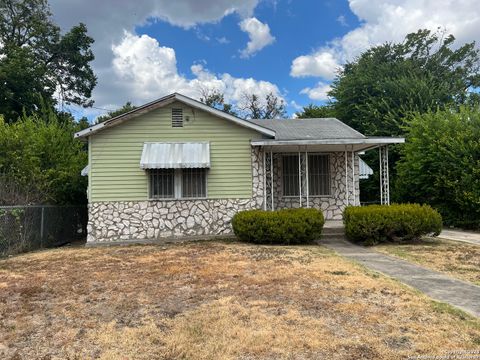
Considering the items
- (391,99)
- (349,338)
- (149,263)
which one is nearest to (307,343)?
(349,338)

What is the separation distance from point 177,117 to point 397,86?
16.7 m

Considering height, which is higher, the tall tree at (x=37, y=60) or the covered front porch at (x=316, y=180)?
the tall tree at (x=37, y=60)

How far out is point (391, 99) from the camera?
81.0 feet

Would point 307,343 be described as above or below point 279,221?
below

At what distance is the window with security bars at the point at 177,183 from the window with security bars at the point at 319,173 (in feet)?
13.4

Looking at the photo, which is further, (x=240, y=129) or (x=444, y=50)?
(x=444, y=50)

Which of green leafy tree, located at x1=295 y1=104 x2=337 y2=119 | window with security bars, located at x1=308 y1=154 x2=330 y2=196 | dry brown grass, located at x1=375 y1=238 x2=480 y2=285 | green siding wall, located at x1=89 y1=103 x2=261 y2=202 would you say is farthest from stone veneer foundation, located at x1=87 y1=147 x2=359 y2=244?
green leafy tree, located at x1=295 y1=104 x2=337 y2=119

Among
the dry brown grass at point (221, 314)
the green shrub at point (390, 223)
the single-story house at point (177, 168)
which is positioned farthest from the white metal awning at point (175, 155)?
the green shrub at point (390, 223)

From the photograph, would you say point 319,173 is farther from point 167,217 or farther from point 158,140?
point 158,140

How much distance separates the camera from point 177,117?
43.4 feet

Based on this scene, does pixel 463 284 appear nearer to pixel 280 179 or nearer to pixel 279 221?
pixel 279 221

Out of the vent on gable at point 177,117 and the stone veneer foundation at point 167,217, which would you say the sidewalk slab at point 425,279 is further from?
the vent on gable at point 177,117

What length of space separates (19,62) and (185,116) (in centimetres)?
1958

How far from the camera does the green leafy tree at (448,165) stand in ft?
49.1
